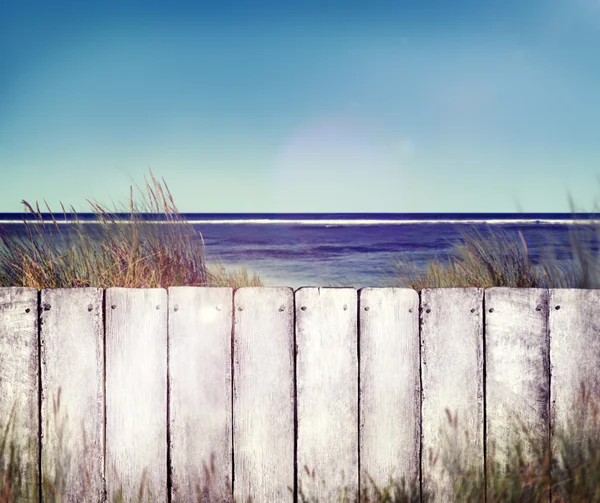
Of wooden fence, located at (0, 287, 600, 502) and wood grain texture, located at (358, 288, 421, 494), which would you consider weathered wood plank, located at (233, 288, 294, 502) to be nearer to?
wooden fence, located at (0, 287, 600, 502)

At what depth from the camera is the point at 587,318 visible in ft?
4.56

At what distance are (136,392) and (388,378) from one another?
0.71 m

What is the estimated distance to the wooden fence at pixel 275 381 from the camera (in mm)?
1366

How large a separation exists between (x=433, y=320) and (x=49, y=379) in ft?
3.59

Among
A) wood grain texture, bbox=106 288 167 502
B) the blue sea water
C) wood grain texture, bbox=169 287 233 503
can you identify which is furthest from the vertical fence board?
the blue sea water

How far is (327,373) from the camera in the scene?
1362 millimetres

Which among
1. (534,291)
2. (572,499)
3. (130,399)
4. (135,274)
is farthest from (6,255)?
(572,499)

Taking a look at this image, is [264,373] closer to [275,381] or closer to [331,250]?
[275,381]

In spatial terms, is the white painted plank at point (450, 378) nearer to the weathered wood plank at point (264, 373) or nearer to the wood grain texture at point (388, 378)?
the wood grain texture at point (388, 378)

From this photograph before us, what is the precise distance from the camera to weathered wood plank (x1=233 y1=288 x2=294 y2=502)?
1.37 m

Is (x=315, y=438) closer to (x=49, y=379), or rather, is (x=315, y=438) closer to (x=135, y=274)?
(x=49, y=379)

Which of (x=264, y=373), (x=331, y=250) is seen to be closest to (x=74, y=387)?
(x=264, y=373)

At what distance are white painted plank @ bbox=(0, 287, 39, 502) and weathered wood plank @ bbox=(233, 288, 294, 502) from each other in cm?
57

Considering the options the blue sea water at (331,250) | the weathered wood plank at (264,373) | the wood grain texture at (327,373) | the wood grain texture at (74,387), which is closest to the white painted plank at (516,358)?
the wood grain texture at (327,373)
